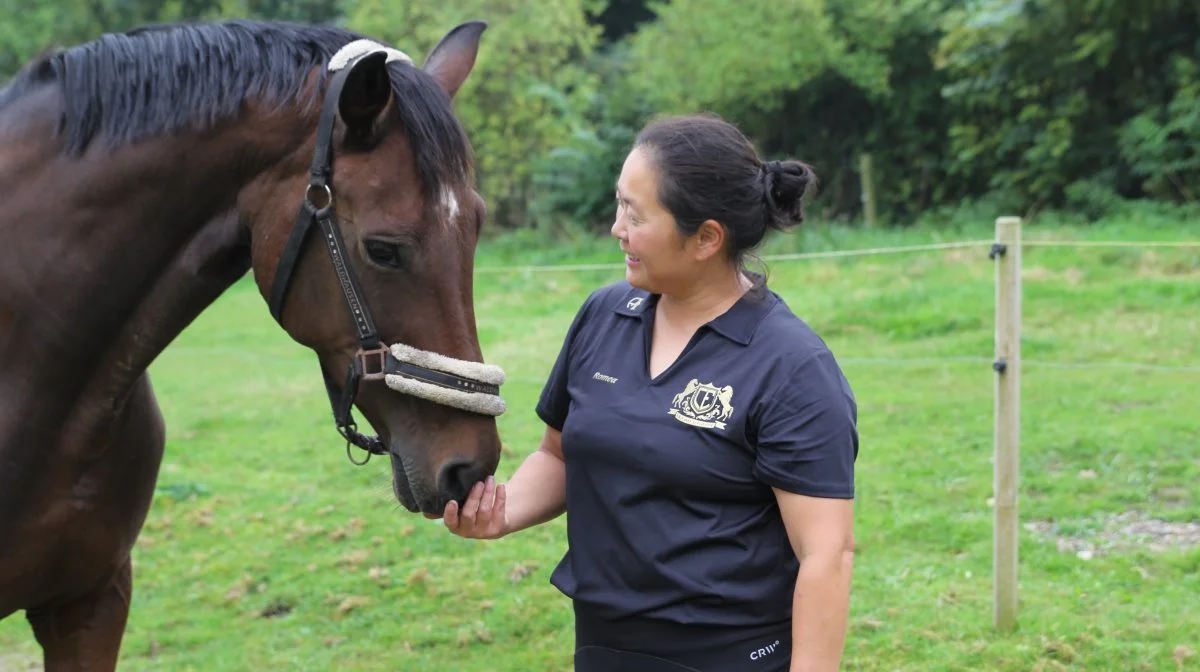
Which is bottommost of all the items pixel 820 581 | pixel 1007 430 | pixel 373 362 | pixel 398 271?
pixel 1007 430

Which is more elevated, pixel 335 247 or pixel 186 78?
pixel 186 78

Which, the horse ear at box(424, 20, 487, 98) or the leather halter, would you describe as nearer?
the leather halter

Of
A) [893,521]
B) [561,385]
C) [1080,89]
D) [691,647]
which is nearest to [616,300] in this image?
[561,385]

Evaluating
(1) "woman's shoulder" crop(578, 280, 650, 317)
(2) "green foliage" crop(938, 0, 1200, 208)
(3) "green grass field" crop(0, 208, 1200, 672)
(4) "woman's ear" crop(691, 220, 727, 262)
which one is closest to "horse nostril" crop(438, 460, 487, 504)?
(1) "woman's shoulder" crop(578, 280, 650, 317)

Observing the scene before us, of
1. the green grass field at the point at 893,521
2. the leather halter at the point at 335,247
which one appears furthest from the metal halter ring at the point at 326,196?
the green grass field at the point at 893,521

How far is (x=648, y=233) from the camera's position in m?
1.95

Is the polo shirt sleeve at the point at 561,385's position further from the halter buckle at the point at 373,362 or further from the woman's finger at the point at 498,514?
the halter buckle at the point at 373,362

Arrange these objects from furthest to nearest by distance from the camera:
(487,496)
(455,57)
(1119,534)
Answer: (1119,534) → (455,57) → (487,496)

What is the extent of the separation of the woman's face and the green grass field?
2.18 meters

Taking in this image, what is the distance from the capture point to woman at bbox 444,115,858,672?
183cm

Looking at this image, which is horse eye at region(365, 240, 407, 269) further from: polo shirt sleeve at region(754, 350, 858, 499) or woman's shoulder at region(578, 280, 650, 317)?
polo shirt sleeve at region(754, 350, 858, 499)

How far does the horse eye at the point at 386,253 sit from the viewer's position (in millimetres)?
1964

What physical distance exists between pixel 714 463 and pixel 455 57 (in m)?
1.07

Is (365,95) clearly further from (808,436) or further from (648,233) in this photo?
(808,436)
